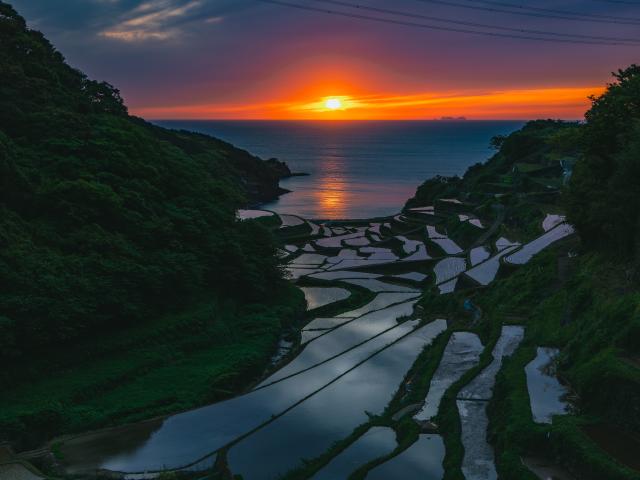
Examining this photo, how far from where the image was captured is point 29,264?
20375 millimetres

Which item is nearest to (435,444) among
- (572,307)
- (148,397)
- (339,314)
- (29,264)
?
(572,307)

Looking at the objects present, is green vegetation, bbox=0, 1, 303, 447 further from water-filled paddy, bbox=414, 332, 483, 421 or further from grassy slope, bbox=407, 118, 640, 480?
grassy slope, bbox=407, 118, 640, 480

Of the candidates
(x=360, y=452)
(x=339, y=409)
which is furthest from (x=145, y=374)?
(x=360, y=452)

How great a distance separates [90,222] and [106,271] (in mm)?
3136

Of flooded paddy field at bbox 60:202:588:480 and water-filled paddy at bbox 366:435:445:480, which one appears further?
flooded paddy field at bbox 60:202:588:480

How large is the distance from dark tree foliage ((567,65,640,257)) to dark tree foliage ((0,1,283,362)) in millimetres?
15091

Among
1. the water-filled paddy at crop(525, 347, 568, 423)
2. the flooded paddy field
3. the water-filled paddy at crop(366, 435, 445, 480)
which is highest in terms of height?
the water-filled paddy at crop(525, 347, 568, 423)

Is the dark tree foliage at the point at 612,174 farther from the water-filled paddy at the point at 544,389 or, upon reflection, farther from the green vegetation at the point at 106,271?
the green vegetation at the point at 106,271

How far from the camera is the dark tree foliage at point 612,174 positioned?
66.7 feet

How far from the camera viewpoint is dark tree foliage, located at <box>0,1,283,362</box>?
2016cm

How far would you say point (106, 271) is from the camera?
22.5 metres

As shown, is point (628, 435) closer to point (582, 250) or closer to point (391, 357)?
point (391, 357)

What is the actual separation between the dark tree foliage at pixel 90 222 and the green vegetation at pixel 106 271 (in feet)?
0.18

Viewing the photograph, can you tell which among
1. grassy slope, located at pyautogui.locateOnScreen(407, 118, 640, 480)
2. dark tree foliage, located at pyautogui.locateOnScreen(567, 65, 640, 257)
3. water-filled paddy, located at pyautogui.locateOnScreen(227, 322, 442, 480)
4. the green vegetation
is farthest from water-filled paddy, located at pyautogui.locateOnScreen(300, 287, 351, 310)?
dark tree foliage, located at pyautogui.locateOnScreen(567, 65, 640, 257)
